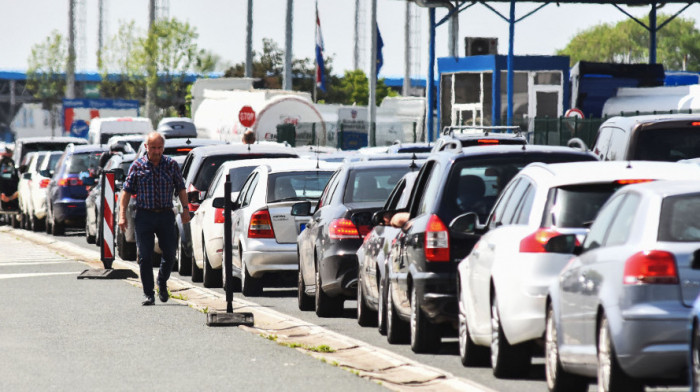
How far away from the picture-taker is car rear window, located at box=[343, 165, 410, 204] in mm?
15797

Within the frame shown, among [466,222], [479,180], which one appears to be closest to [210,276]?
[479,180]

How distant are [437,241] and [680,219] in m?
3.76

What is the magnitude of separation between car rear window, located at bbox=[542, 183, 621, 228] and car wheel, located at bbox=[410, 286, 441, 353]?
2.25m

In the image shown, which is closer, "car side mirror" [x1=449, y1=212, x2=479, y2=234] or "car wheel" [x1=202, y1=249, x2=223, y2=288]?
"car side mirror" [x1=449, y1=212, x2=479, y2=234]

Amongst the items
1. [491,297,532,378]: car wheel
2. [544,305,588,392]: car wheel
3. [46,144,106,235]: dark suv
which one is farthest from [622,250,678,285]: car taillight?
[46,144,106,235]: dark suv

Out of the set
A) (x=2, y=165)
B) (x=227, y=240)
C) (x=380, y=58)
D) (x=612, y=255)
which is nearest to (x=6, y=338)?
(x=227, y=240)

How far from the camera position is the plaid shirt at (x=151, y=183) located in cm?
1712

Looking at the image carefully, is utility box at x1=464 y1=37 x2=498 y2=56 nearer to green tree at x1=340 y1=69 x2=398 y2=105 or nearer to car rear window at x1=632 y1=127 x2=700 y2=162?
car rear window at x1=632 y1=127 x2=700 y2=162

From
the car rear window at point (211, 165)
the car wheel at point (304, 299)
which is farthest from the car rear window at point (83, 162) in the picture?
the car wheel at point (304, 299)

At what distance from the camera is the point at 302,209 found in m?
17.2

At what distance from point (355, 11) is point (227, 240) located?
91.3 m

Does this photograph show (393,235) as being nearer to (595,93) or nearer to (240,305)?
(240,305)

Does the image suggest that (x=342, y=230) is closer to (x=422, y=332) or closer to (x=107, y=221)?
(x=422, y=332)

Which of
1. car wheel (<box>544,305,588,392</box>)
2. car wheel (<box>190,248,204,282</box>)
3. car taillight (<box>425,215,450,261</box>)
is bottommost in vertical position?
car wheel (<box>190,248,204,282</box>)
